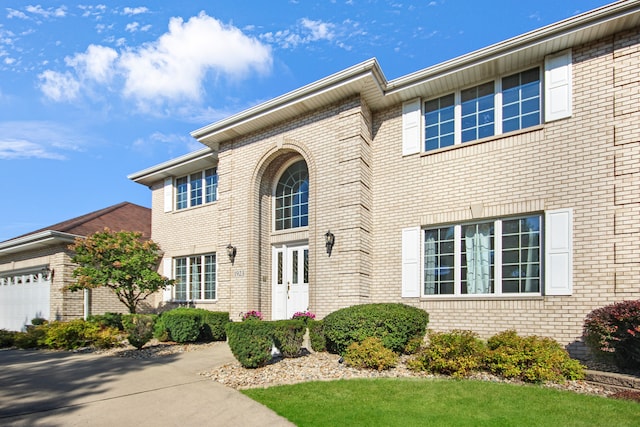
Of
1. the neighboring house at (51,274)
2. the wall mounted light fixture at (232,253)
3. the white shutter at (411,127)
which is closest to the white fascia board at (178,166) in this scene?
the neighboring house at (51,274)

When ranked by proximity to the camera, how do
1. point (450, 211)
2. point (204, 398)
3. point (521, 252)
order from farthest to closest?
point (450, 211) → point (521, 252) → point (204, 398)

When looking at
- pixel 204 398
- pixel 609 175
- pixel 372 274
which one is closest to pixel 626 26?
pixel 609 175

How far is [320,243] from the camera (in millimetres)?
10305

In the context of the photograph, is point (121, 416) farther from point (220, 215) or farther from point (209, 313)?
point (220, 215)

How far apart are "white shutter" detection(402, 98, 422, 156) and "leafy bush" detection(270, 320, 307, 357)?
4808 millimetres

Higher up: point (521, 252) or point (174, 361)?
point (521, 252)

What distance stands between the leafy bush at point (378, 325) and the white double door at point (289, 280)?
3.05m

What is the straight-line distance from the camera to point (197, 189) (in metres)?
15.1

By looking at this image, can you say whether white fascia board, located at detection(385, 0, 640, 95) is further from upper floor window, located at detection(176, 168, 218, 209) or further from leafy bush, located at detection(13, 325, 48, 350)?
leafy bush, located at detection(13, 325, 48, 350)

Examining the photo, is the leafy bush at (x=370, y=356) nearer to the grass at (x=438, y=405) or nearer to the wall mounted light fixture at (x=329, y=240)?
the grass at (x=438, y=405)

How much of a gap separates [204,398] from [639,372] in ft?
20.7

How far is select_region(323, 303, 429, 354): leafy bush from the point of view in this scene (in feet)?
25.3

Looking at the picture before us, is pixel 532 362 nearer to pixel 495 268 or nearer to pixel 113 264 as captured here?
pixel 495 268

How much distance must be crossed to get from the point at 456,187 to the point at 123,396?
7.44 metres
